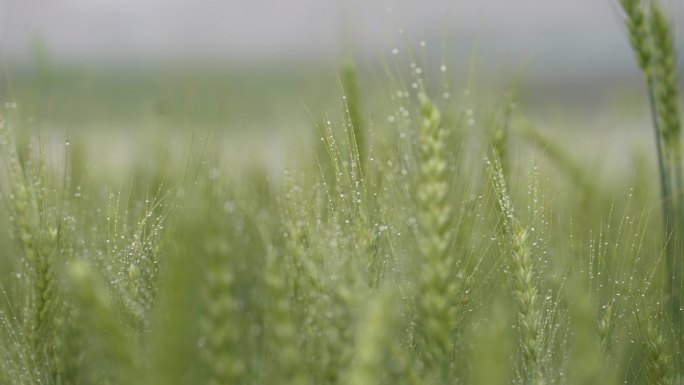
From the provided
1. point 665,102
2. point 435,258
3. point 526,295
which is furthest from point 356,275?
point 665,102

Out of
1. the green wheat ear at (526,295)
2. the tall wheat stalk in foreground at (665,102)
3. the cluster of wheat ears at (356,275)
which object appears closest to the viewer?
the cluster of wheat ears at (356,275)

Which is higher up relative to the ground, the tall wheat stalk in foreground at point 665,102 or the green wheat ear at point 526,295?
the tall wheat stalk in foreground at point 665,102

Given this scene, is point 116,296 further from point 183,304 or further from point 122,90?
point 122,90

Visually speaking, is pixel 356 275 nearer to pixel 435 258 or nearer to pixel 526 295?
pixel 435 258

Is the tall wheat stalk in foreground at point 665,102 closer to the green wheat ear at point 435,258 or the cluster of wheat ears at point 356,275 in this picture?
the cluster of wheat ears at point 356,275

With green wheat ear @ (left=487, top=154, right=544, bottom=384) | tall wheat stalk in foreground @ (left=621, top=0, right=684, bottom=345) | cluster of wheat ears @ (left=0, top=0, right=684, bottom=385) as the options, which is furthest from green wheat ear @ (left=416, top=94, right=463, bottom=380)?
tall wheat stalk in foreground @ (left=621, top=0, right=684, bottom=345)

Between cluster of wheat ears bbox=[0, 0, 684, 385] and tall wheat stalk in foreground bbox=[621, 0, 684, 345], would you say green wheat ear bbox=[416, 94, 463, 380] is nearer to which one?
cluster of wheat ears bbox=[0, 0, 684, 385]

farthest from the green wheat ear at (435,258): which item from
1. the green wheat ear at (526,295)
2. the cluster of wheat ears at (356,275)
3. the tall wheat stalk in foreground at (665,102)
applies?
the tall wheat stalk in foreground at (665,102)

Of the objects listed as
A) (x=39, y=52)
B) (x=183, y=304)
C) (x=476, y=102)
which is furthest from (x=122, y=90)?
(x=183, y=304)

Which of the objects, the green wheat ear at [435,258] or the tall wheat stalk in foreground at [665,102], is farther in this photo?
the tall wheat stalk in foreground at [665,102]
